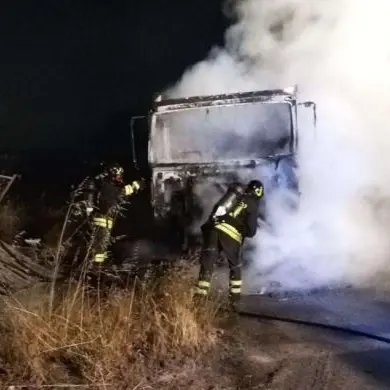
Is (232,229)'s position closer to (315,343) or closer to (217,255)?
(217,255)

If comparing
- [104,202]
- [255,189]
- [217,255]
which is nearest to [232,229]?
[217,255]

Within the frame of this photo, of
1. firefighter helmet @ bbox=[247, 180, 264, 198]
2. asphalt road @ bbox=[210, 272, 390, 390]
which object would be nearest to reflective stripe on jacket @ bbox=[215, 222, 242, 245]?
firefighter helmet @ bbox=[247, 180, 264, 198]

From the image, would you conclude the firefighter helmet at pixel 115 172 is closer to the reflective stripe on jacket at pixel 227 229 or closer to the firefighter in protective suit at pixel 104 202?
the firefighter in protective suit at pixel 104 202

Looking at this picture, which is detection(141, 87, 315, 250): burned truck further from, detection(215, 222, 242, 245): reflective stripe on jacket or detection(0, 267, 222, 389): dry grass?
detection(0, 267, 222, 389): dry grass

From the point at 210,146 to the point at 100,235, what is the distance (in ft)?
6.46

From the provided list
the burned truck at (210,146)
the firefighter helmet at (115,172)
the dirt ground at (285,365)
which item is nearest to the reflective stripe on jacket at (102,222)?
the firefighter helmet at (115,172)

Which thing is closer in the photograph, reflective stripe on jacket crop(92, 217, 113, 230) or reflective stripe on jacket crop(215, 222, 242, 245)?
reflective stripe on jacket crop(215, 222, 242, 245)

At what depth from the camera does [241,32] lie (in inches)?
384

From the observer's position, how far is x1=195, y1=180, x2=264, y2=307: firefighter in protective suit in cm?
645

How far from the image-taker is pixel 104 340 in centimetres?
490

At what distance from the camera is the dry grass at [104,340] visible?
4.68 metres

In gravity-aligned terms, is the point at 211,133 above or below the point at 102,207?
above

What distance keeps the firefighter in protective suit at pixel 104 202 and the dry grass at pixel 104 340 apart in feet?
6.88

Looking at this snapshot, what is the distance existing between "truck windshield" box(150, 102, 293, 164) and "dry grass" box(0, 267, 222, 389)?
3.12 m
